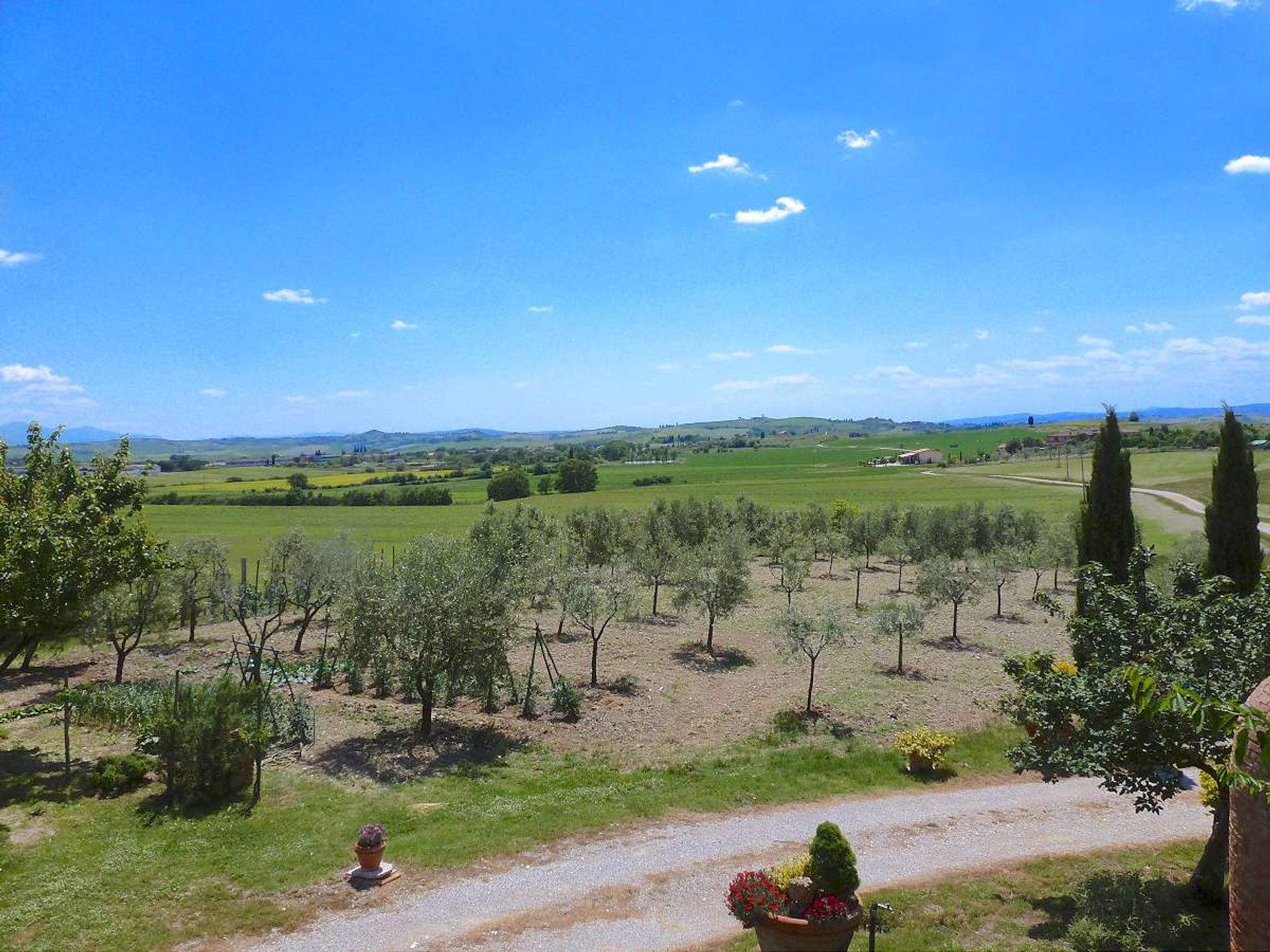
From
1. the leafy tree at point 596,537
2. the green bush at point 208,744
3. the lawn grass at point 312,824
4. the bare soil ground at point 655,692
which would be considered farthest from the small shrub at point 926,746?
the leafy tree at point 596,537

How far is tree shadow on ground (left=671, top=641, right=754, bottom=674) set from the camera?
95.1 feet

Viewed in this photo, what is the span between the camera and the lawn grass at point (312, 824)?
11586 mm

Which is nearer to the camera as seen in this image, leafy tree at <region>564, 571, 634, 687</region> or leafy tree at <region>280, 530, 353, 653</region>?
leafy tree at <region>564, 571, 634, 687</region>

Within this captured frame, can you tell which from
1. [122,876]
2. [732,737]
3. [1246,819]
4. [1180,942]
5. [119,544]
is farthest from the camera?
[732,737]

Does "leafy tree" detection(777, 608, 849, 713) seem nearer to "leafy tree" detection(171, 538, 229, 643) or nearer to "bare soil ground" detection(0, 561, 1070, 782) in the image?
"bare soil ground" detection(0, 561, 1070, 782)

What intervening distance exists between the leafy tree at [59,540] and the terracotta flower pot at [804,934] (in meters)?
16.7

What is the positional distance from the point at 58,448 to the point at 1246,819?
27.9m

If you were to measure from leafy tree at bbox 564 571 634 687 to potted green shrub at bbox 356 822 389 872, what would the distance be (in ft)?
41.7

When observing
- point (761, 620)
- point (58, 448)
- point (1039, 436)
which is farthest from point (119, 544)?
point (1039, 436)

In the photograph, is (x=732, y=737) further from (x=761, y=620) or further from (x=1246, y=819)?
(x=761, y=620)

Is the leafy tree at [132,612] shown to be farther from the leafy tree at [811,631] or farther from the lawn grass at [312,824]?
the leafy tree at [811,631]

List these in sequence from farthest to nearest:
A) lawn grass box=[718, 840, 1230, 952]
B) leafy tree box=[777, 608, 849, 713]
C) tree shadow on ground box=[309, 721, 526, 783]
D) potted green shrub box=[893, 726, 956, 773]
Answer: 1. leafy tree box=[777, 608, 849, 713]
2. tree shadow on ground box=[309, 721, 526, 783]
3. potted green shrub box=[893, 726, 956, 773]
4. lawn grass box=[718, 840, 1230, 952]

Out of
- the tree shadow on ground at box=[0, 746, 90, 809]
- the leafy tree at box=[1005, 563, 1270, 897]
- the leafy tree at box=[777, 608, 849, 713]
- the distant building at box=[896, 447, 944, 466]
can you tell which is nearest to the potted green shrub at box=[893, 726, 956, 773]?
the leafy tree at box=[777, 608, 849, 713]

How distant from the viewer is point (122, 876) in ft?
41.4
